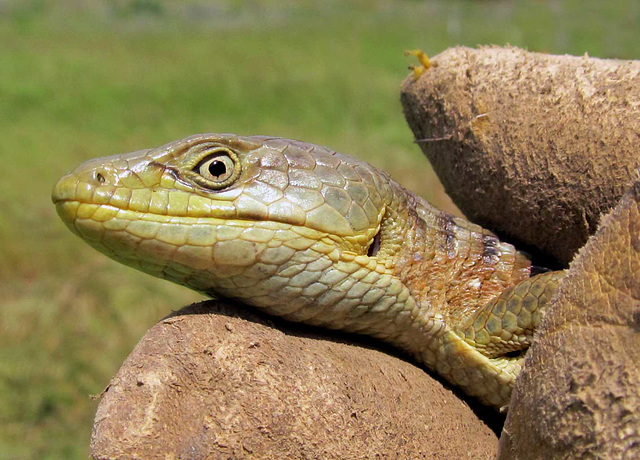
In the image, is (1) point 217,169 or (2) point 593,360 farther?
(1) point 217,169

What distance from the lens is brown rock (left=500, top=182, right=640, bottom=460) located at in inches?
32.8

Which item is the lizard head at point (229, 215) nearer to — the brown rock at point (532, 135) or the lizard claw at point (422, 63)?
the brown rock at point (532, 135)

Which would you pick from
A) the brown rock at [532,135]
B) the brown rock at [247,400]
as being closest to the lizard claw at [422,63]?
the brown rock at [532,135]

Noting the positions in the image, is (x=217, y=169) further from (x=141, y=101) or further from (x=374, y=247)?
(x=141, y=101)

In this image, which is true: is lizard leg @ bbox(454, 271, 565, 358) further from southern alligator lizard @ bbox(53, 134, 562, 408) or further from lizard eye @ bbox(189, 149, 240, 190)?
lizard eye @ bbox(189, 149, 240, 190)

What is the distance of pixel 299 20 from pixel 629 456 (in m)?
18.1

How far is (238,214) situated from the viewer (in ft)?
4.11

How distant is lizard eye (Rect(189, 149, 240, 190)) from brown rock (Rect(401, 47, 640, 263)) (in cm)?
63

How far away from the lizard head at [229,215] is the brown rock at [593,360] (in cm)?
44

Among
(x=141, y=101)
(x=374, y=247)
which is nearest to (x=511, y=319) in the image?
(x=374, y=247)

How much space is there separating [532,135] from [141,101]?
10.3m

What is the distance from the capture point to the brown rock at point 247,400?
3.54ft

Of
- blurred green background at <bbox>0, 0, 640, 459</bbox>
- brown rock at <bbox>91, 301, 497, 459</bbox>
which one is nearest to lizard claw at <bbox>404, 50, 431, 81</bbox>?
blurred green background at <bbox>0, 0, 640, 459</bbox>

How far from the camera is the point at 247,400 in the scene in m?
1.11
